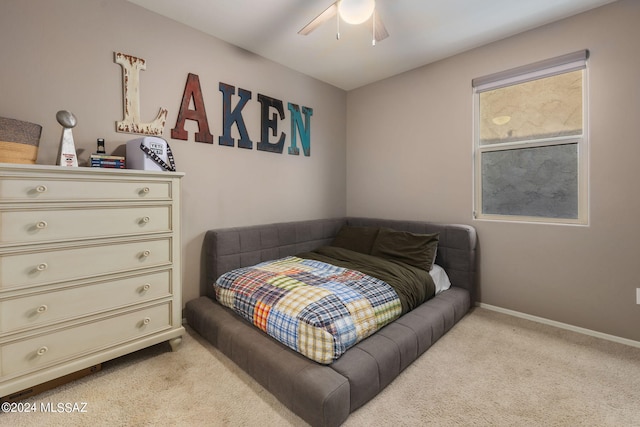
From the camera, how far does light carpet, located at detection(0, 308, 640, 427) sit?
4.64 ft

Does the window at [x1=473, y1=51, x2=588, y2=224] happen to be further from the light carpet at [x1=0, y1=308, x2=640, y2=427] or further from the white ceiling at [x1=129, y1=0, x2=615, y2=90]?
the light carpet at [x1=0, y1=308, x2=640, y2=427]

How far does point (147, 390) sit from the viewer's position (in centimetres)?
162

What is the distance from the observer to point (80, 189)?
1.59m

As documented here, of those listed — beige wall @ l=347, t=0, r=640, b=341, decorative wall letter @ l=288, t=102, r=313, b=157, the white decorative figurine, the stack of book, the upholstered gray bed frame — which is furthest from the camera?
decorative wall letter @ l=288, t=102, r=313, b=157

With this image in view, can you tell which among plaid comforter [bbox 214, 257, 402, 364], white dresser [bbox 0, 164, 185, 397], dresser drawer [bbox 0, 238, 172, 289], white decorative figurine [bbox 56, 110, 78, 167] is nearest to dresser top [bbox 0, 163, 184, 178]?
white dresser [bbox 0, 164, 185, 397]

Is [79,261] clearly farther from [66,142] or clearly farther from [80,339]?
[66,142]

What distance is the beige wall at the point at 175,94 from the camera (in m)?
1.79

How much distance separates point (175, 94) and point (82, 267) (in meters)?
1.50

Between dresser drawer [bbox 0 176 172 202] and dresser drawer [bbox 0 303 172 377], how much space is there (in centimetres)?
73

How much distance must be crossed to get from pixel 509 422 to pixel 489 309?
1517mm

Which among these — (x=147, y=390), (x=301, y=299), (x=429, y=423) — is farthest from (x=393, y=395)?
(x=147, y=390)

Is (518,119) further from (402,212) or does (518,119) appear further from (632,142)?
(402,212)

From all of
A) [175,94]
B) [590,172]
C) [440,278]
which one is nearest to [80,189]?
[175,94]

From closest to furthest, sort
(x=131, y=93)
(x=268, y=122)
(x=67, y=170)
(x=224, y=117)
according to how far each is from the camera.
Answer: (x=67, y=170) → (x=131, y=93) → (x=224, y=117) → (x=268, y=122)
